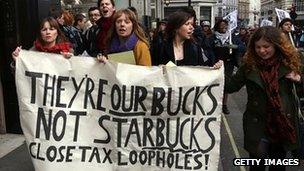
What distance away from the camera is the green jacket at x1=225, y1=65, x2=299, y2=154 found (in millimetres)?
4027

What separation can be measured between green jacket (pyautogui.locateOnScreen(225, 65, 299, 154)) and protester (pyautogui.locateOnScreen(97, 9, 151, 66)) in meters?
0.83

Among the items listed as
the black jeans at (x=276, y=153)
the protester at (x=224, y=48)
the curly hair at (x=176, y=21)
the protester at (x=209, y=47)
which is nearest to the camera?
the black jeans at (x=276, y=153)

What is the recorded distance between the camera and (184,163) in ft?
13.9

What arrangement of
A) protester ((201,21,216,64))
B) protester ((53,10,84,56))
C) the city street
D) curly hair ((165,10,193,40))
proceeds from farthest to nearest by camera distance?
protester ((201,21,216,64))
protester ((53,10,84,56))
the city street
curly hair ((165,10,193,40))

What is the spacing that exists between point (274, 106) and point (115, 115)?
1228 mm

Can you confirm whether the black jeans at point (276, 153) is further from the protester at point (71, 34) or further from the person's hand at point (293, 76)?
the protester at point (71, 34)

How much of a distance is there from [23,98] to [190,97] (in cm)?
132

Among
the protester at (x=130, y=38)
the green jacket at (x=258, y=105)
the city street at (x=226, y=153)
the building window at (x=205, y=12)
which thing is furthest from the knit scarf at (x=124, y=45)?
the building window at (x=205, y=12)

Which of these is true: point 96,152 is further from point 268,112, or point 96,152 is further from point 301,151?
point 301,151

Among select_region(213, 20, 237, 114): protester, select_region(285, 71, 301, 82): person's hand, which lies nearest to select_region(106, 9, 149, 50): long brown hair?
select_region(285, 71, 301, 82): person's hand

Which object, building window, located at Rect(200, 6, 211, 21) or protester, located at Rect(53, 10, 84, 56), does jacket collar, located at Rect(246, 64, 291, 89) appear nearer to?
protester, located at Rect(53, 10, 84, 56)

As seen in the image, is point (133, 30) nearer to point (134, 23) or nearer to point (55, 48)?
point (134, 23)

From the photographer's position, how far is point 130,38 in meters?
4.57

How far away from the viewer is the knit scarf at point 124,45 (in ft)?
14.9
